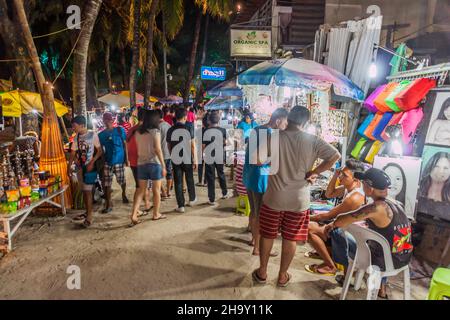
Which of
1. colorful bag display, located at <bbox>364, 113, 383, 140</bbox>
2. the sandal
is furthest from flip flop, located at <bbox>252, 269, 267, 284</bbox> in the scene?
colorful bag display, located at <bbox>364, 113, 383, 140</bbox>

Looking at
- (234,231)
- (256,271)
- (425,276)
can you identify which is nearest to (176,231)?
(234,231)

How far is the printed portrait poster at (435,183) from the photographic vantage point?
13.3 feet

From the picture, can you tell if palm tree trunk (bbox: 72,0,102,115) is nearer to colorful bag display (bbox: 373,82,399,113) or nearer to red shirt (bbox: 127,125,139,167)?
red shirt (bbox: 127,125,139,167)

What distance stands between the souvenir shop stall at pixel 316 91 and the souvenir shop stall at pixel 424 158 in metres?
0.83

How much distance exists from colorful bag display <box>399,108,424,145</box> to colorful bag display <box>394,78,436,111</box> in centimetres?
8

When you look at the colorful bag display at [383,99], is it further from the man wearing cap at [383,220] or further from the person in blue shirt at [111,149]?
the person in blue shirt at [111,149]

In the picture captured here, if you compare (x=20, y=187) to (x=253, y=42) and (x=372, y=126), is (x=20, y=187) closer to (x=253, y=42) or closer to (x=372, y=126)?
(x=372, y=126)

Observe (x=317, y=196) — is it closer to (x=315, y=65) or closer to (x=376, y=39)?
(x=315, y=65)

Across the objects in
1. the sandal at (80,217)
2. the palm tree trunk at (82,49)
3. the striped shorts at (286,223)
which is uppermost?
the palm tree trunk at (82,49)

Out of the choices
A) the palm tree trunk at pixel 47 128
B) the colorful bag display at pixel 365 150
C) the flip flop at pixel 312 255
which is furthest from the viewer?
the colorful bag display at pixel 365 150

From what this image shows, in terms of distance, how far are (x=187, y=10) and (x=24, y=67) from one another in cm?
1944

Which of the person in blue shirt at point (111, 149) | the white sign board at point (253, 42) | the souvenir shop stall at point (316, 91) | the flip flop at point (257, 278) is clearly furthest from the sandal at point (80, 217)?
the white sign board at point (253, 42)

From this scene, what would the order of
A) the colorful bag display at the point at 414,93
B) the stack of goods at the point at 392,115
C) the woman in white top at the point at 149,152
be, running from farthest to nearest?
the woman in white top at the point at 149,152
the stack of goods at the point at 392,115
the colorful bag display at the point at 414,93

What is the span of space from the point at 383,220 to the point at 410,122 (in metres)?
2.45
